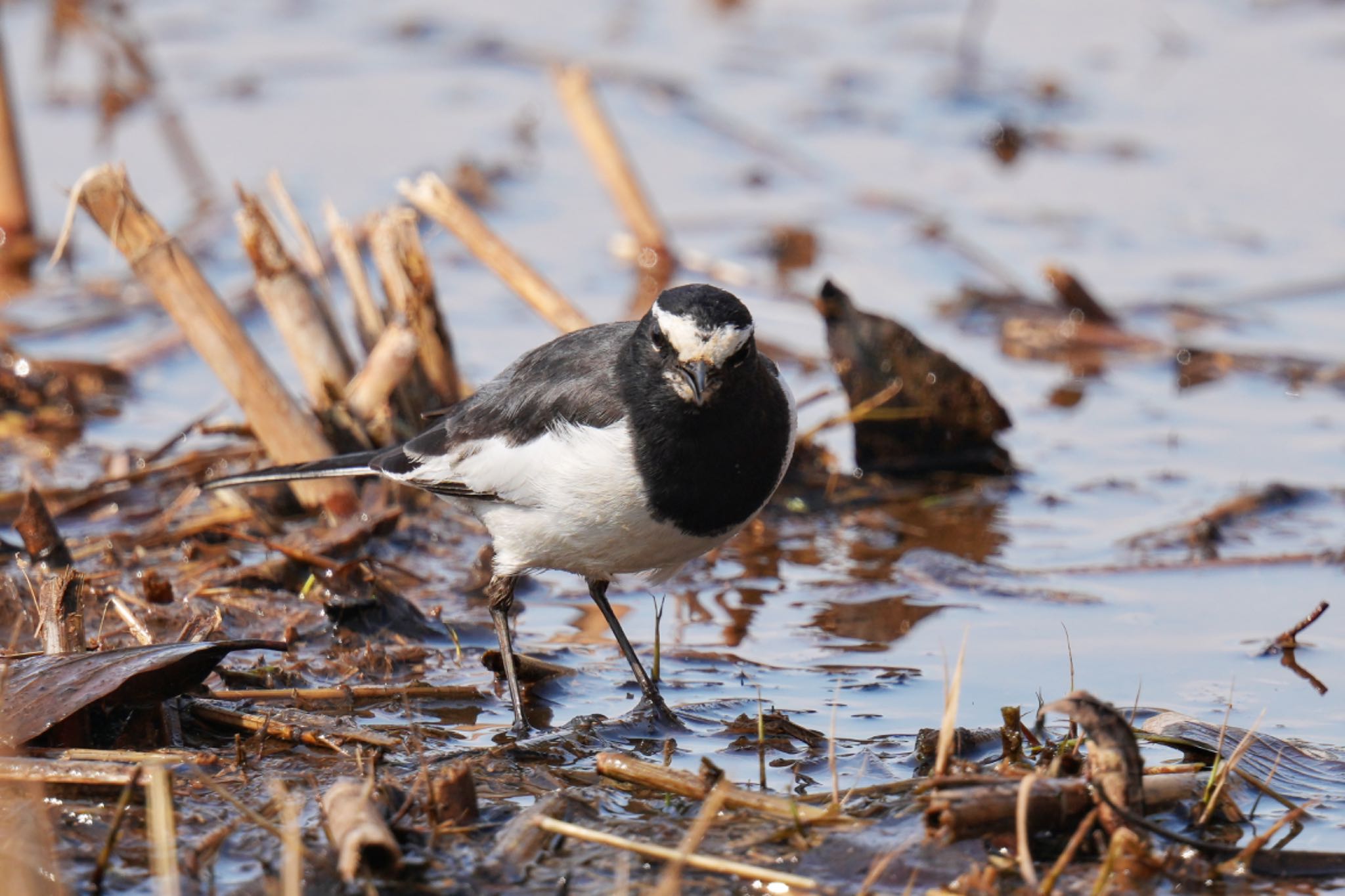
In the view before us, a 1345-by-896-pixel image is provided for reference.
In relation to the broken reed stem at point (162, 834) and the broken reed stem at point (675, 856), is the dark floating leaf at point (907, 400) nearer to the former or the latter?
the broken reed stem at point (675, 856)

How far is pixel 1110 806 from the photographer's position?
12.0ft

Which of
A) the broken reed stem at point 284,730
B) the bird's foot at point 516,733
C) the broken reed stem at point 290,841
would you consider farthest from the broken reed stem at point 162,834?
the bird's foot at point 516,733

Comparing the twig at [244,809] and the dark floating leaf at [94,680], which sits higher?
the dark floating leaf at [94,680]

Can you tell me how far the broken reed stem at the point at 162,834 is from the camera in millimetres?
3432

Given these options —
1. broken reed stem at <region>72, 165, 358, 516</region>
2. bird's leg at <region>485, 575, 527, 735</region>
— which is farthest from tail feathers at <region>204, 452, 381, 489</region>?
bird's leg at <region>485, 575, 527, 735</region>

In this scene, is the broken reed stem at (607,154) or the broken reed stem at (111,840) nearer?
the broken reed stem at (111,840)

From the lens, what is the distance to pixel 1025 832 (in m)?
3.54

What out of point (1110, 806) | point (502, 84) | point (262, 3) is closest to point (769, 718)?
point (1110, 806)

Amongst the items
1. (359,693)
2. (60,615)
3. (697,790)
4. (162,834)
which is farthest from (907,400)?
(162,834)

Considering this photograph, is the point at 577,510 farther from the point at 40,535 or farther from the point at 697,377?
the point at 40,535

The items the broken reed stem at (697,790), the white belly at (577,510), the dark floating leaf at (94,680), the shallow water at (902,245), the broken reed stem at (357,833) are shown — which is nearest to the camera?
the broken reed stem at (357,833)

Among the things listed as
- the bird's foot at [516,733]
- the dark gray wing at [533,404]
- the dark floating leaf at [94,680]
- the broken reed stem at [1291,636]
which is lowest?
the broken reed stem at [1291,636]

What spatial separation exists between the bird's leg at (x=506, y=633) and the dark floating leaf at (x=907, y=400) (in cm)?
210

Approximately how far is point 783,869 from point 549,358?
6.69 feet
